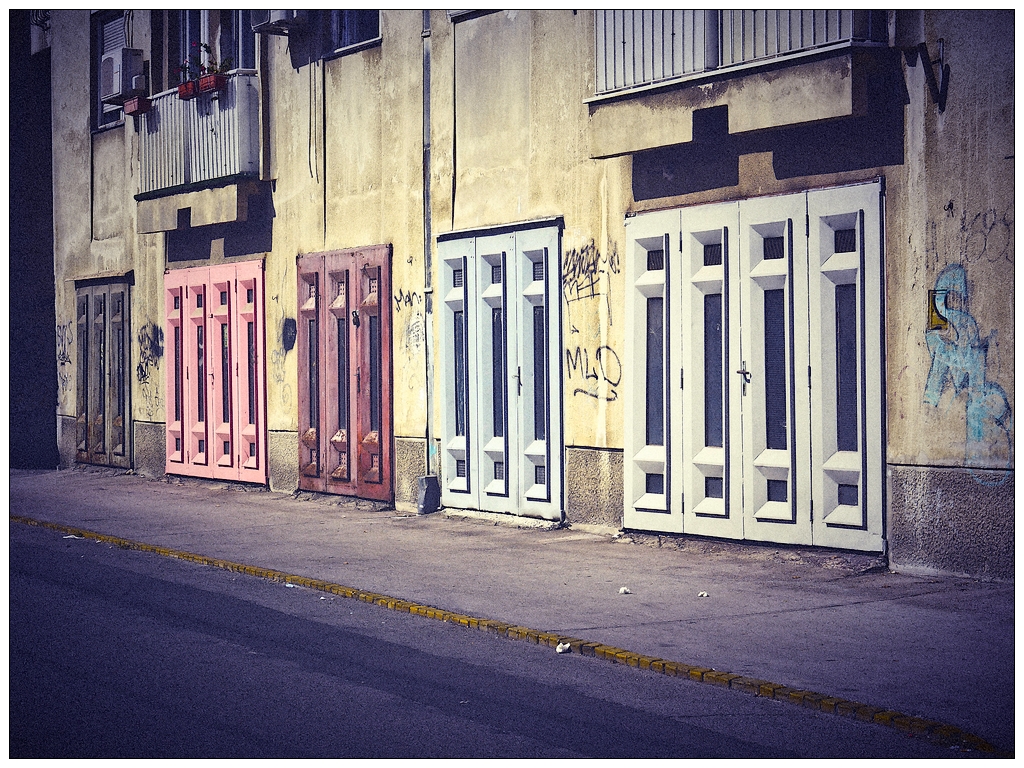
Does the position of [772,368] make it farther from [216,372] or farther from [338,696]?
[216,372]

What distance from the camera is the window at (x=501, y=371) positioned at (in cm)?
1382

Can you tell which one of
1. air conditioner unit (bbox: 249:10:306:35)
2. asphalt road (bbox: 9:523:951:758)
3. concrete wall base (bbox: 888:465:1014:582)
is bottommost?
asphalt road (bbox: 9:523:951:758)

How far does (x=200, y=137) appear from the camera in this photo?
18500mm

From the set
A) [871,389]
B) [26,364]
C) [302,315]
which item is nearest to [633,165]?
[871,389]

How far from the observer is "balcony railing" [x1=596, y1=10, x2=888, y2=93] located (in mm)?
10586

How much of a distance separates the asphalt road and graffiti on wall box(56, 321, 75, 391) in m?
14.2

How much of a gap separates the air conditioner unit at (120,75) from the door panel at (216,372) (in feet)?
10.1

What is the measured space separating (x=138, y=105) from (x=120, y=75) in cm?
144

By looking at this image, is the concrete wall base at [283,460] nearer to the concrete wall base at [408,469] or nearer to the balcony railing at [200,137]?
the concrete wall base at [408,469]

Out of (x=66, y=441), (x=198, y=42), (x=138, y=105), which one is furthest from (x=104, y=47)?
(x=66, y=441)

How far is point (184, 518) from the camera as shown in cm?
1527

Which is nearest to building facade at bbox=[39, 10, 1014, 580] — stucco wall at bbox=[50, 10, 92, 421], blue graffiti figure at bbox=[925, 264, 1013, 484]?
blue graffiti figure at bbox=[925, 264, 1013, 484]

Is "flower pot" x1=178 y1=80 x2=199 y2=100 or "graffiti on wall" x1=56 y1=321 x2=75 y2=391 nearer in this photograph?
"flower pot" x1=178 y1=80 x2=199 y2=100

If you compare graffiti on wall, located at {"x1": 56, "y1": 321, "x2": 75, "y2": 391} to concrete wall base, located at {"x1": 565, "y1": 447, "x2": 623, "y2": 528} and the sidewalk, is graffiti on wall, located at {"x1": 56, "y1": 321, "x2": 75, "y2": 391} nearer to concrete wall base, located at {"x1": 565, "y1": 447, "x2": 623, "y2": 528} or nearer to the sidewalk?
the sidewalk
